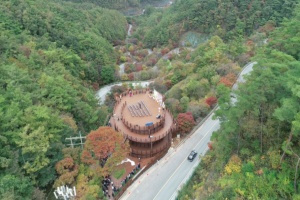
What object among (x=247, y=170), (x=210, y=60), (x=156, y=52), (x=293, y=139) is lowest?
(x=156, y=52)

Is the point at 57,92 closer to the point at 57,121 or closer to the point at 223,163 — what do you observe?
the point at 57,121

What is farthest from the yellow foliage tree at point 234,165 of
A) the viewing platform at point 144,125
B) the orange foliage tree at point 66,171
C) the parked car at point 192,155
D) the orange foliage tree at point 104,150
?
the orange foliage tree at point 66,171

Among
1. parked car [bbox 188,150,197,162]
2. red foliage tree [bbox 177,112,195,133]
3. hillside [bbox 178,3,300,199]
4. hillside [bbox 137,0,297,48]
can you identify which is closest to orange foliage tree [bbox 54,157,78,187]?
hillside [bbox 178,3,300,199]

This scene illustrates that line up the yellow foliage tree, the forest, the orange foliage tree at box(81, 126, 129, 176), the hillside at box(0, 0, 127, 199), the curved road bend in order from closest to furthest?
the forest < the yellow foliage tree < the hillside at box(0, 0, 127, 199) < the orange foliage tree at box(81, 126, 129, 176) < the curved road bend

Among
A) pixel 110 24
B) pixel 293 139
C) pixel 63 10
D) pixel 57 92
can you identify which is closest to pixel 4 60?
pixel 57 92

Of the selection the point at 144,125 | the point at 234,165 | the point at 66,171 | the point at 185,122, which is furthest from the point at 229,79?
the point at 66,171

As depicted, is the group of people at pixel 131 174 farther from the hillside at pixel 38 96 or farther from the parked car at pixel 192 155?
the hillside at pixel 38 96

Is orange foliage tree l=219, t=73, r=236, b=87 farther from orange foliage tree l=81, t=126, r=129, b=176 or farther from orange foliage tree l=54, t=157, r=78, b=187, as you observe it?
orange foliage tree l=54, t=157, r=78, b=187
